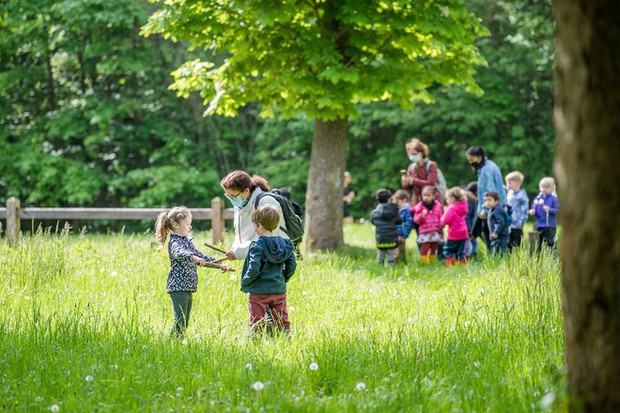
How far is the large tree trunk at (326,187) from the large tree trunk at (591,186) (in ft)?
34.6

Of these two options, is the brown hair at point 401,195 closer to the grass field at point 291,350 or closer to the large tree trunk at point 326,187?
the large tree trunk at point 326,187

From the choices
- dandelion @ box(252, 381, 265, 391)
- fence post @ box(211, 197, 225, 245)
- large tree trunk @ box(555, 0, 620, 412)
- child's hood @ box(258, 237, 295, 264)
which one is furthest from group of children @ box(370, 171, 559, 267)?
large tree trunk @ box(555, 0, 620, 412)

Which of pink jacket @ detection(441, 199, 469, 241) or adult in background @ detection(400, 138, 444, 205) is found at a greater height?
adult in background @ detection(400, 138, 444, 205)

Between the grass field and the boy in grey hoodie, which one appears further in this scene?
the boy in grey hoodie

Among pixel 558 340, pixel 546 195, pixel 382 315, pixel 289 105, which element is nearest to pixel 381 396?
pixel 558 340

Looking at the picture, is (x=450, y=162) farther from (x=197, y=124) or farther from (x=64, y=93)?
(x=64, y=93)

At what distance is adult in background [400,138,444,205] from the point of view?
12.8 metres

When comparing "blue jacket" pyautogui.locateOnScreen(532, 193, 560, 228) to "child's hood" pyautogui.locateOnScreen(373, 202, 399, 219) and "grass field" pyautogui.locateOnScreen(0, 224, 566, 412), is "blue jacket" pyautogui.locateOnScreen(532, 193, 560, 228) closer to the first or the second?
"child's hood" pyautogui.locateOnScreen(373, 202, 399, 219)

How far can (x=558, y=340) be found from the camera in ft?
18.4

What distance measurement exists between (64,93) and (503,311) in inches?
945

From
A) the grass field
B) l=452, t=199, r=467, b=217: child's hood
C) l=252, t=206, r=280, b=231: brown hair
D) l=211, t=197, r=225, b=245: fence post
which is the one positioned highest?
l=252, t=206, r=280, b=231: brown hair

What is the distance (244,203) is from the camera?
7148 mm

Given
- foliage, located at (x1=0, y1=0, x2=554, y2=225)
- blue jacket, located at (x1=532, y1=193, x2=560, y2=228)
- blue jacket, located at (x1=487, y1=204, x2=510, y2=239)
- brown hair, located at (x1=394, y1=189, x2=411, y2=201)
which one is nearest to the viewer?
blue jacket, located at (x1=532, y1=193, x2=560, y2=228)

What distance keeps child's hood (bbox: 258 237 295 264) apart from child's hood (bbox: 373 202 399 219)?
5541mm
